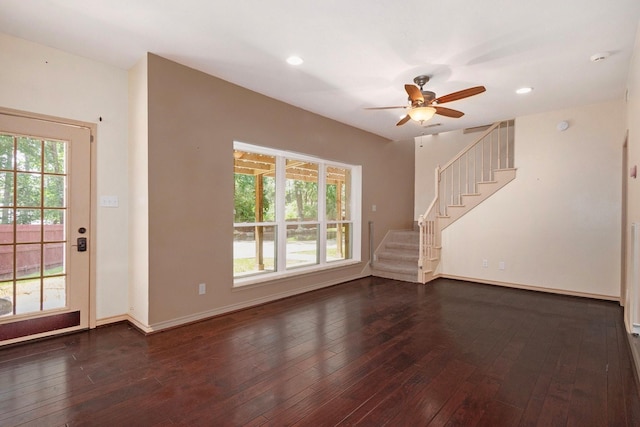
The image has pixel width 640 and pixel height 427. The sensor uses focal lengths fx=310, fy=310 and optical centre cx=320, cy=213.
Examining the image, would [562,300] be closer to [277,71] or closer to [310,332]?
[310,332]

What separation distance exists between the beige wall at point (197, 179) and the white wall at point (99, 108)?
0.57 metres

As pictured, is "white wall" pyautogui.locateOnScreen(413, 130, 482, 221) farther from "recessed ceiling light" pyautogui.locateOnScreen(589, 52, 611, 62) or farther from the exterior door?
the exterior door

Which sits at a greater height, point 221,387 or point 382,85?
point 382,85

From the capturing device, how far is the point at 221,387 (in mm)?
2229

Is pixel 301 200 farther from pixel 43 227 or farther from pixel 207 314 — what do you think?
pixel 43 227

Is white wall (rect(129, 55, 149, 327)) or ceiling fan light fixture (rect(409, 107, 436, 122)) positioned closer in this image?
white wall (rect(129, 55, 149, 327))

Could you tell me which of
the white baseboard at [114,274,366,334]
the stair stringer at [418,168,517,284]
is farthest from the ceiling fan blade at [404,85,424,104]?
the white baseboard at [114,274,366,334]

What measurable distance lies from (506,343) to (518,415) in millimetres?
1244

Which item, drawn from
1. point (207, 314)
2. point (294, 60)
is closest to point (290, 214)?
point (207, 314)

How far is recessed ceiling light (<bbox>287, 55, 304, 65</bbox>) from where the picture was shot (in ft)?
10.6

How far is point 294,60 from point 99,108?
2.18 metres

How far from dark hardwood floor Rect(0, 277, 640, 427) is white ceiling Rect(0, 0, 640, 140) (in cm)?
287

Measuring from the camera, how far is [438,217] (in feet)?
19.9

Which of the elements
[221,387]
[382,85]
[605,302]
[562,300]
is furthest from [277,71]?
[605,302]
